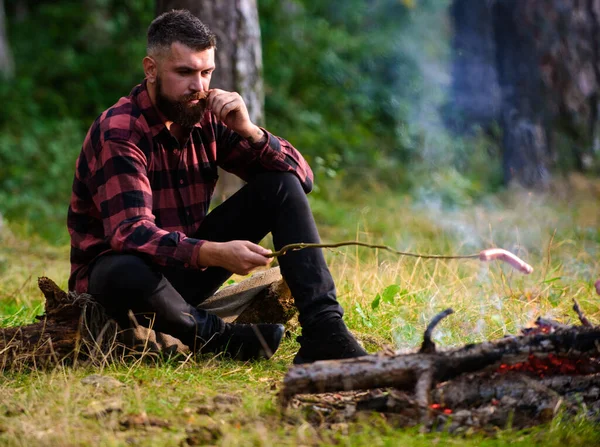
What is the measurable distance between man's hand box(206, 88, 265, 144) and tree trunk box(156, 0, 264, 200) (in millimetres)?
2314

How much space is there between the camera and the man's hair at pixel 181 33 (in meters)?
3.34

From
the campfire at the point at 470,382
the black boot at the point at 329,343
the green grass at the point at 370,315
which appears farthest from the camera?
the black boot at the point at 329,343

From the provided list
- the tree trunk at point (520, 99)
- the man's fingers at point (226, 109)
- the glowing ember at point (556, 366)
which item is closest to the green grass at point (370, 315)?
the glowing ember at point (556, 366)

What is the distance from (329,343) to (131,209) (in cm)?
95

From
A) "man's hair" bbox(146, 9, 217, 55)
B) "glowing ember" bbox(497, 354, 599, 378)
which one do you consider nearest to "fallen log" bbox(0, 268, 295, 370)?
"man's hair" bbox(146, 9, 217, 55)

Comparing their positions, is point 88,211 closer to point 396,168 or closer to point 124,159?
point 124,159

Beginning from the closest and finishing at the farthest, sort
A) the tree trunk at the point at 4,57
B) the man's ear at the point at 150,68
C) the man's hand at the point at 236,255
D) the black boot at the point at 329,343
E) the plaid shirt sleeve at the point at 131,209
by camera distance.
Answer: the man's hand at the point at 236,255, the plaid shirt sleeve at the point at 131,209, the black boot at the point at 329,343, the man's ear at the point at 150,68, the tree trunk at the point at 4,57

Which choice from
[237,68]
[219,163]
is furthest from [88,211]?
[237,68]

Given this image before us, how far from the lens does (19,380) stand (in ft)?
10.4

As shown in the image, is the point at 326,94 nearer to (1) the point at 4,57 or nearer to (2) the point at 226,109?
(1) the point at 4,57

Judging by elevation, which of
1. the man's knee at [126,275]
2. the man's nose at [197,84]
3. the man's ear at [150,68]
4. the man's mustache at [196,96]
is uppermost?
the man's ear at [150,68]

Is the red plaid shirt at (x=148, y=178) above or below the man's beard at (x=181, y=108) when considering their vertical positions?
below

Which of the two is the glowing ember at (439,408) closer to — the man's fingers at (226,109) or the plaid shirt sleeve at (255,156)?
the plaid shirt sleeve at (255,156)

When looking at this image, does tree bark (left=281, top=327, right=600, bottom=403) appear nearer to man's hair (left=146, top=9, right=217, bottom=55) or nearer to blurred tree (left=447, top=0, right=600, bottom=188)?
man's hair (left=146, top=9, right=217, bottom=55)
